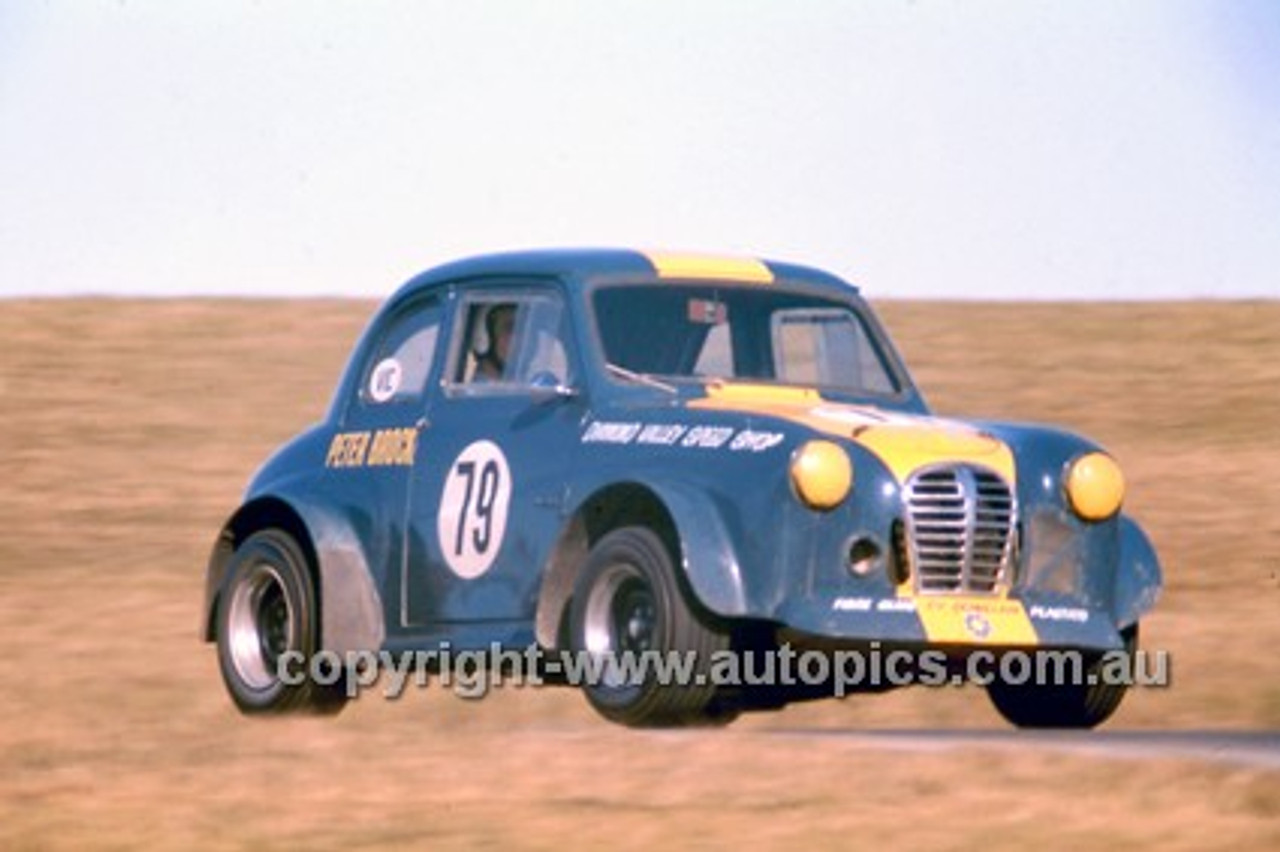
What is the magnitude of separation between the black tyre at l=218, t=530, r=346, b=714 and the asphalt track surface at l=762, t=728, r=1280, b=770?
199 cm

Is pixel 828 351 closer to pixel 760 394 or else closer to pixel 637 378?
Answer: pixel 760 394

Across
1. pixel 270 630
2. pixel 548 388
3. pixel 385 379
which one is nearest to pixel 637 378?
pixel 548 388

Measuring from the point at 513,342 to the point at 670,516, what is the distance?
1.58 m

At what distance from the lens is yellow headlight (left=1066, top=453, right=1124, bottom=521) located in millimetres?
11375

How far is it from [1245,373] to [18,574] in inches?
480

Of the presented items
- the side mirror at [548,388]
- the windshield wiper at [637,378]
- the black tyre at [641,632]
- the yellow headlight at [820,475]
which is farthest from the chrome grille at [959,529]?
the side mirror at [548,388]

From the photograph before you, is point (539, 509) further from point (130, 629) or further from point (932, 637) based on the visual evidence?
point (130, 629)

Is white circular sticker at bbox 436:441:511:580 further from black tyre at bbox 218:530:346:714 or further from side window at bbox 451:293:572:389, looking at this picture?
black tyre at bbox 218:530:346:714

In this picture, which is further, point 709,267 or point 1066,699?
point 709,267

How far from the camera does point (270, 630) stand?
13.1 m

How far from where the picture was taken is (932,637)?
1091 cm

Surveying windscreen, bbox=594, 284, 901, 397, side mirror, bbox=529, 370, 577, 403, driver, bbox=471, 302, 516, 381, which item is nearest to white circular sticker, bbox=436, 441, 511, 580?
side mirror, bbox=529, 370, 577, 403

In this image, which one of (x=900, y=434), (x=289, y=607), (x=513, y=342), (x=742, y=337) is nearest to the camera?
(x=900, y=434)

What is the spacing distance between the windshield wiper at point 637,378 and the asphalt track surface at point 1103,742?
52.8 inches
